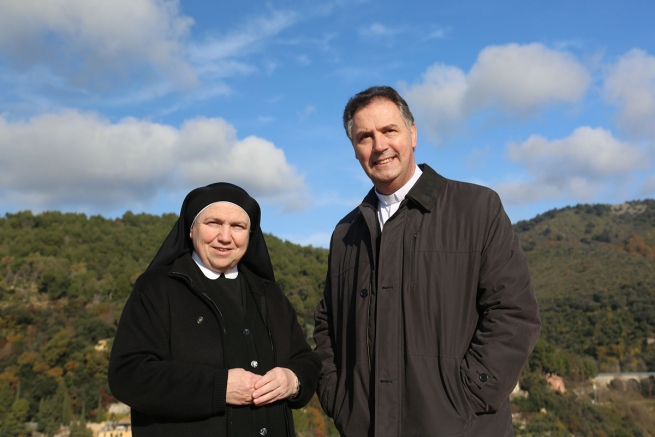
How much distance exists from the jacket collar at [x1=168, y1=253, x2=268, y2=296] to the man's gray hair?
77 cm

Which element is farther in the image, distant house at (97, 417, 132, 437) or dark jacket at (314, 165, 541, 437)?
distant house at (97, 417, 132, 437)

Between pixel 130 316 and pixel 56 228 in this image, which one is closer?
pixel 130 316

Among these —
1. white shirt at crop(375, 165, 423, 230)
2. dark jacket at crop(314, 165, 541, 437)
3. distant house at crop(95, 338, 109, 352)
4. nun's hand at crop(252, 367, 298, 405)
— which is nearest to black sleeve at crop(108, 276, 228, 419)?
nun's hand at crop(252, 367, 298, 405)

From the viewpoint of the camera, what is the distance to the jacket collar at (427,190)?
247 cm

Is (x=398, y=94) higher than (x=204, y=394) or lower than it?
higher

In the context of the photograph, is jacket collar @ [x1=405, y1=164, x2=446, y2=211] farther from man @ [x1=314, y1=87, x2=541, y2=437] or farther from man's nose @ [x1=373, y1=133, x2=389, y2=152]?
man's nose @ [x1=373, y1=133, x2=389, y2=152]

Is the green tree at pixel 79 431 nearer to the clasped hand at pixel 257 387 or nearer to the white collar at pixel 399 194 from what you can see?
the clasped hand at pixel 257 387

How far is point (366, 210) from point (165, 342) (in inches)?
38.9

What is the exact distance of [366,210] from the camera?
2.62 m

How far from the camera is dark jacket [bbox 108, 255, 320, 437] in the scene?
2178mm

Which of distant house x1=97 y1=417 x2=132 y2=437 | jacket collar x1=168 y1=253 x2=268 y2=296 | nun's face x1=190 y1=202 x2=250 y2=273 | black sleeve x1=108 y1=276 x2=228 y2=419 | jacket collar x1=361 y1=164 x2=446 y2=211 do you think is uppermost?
jacket collar x1=361 y1=164 x2=446 y2=211

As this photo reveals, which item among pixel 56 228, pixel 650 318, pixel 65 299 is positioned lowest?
pixel 650 318

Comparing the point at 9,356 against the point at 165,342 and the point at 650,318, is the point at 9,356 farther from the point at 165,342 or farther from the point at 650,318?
the point at 650,318

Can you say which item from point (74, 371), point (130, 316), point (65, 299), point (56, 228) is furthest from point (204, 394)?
point (56, 228)
